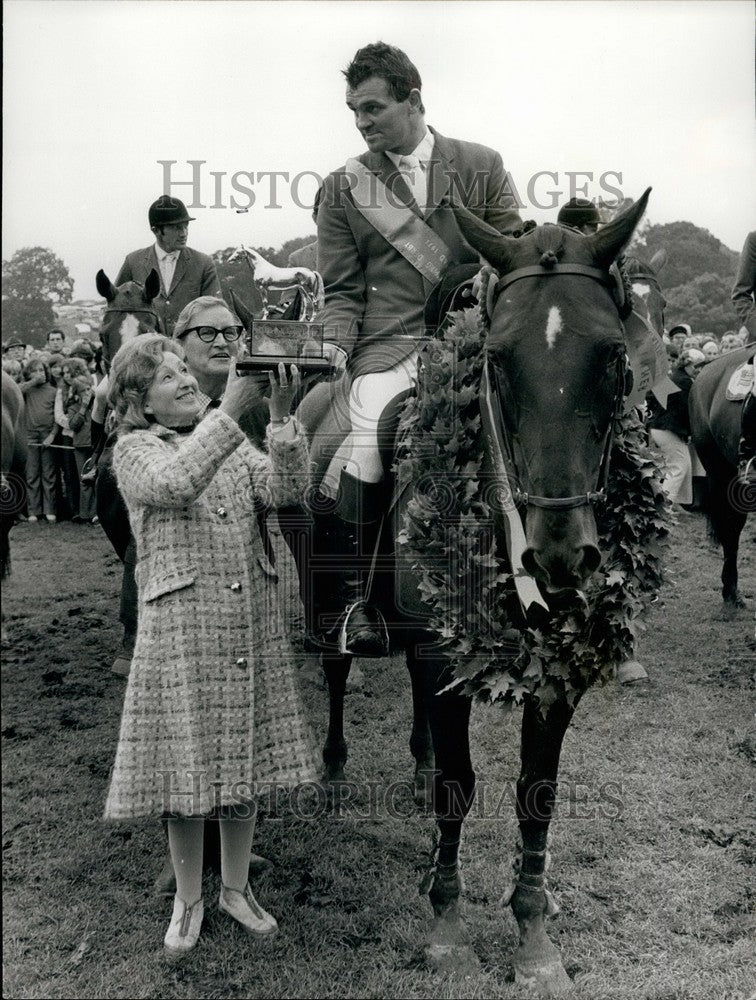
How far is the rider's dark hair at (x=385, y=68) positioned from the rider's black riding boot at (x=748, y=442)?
4.90m

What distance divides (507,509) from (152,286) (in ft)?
13.0

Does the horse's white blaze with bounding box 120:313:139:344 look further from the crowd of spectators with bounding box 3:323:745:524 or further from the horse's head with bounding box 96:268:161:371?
the crowd of spectators with bounding box 3:323:745:524

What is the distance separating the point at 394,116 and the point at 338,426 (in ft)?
4.49

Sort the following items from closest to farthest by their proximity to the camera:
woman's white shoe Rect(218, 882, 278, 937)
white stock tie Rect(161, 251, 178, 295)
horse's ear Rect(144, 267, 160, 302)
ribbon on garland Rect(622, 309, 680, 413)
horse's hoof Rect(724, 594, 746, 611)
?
ribbon on garland Rect(622, 309, 680, 413) < woman's white shoe Rect(218, 882, 278, 937) < horse's ear Rect(144, 267, 160, 302) < white stock tie Rect(161, 251, 178, 295) < horse's hoof Rect(724, 594, 746, 611)

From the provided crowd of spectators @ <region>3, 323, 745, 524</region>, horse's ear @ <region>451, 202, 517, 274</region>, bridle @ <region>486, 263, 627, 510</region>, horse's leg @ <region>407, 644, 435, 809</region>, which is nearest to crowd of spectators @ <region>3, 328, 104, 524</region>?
crowd of spectators @ <region>3, 323, 745, 524</region>

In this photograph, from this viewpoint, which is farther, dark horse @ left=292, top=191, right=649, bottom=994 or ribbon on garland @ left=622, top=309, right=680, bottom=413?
ribbon on garland @ left=622, top=309, right=680, bottom=413

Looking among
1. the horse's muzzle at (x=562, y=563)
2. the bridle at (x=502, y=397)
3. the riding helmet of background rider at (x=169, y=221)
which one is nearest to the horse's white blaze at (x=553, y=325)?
the bridle at (x=502, y=397)

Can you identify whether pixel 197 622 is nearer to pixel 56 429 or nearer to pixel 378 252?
Result: pixel 378 252

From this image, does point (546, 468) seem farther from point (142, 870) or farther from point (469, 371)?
point (142, 870)

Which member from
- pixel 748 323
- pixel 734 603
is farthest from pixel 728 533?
pixel 748 323

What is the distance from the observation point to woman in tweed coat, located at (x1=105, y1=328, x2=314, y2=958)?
10.5ft

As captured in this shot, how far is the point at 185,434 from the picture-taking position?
3.46m

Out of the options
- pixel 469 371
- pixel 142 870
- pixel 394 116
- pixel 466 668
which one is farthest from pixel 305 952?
pixel 394 116

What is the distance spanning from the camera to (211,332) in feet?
14.2
